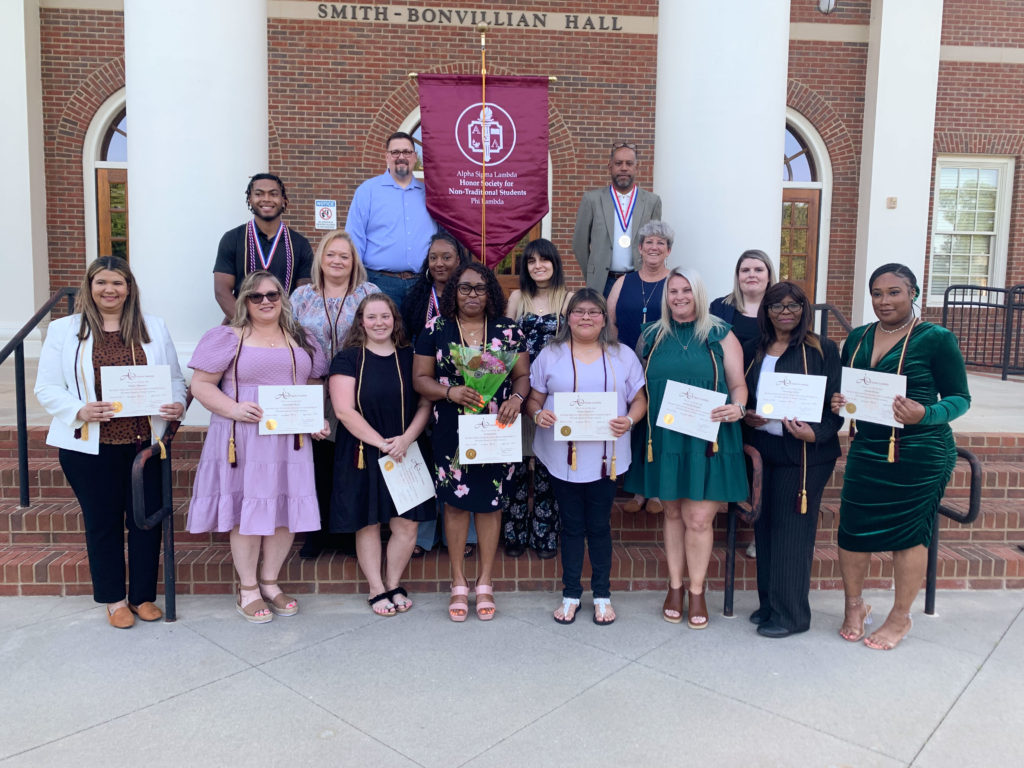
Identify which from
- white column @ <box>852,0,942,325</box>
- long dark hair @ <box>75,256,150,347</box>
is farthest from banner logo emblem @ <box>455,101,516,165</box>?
white column @ <box>852,0,942,325</box>

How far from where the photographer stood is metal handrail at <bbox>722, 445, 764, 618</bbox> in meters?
3.63

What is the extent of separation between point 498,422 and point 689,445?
100 centimetres

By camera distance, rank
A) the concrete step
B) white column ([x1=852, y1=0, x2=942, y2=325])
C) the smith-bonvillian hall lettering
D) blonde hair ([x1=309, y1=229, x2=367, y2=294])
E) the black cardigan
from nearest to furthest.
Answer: the black cardigan, blonde hair ([x1=309, y1=229, x2=367, y2=294]), the concrete step, the smith-bonvillian hall lettering, white column ([x1=852, y1=0, x2=942, y2=325])

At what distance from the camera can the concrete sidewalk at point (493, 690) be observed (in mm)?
2672

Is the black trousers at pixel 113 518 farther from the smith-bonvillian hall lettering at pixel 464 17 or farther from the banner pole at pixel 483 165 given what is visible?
the smith-bonvillian hall lettering at pixel 464 17

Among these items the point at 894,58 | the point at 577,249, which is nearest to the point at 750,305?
the point at 577,249

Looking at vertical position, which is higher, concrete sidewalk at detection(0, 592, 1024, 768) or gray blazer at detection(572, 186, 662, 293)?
gray blazer at detection(572, 186, 662, 293)

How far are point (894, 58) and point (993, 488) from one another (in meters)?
8.16

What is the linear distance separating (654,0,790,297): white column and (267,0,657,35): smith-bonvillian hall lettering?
598 centimetres

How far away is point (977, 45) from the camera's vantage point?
10977mm

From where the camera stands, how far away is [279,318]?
3.74m

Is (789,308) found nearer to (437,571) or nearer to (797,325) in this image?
(797,325)

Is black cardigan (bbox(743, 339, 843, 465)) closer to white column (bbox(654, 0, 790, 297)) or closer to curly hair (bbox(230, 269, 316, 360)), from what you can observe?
white column (bbox(654, 0, 790, 297))

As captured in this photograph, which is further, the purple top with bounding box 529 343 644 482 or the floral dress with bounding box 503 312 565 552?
the floral dress with bounding box 503 312 565 552
